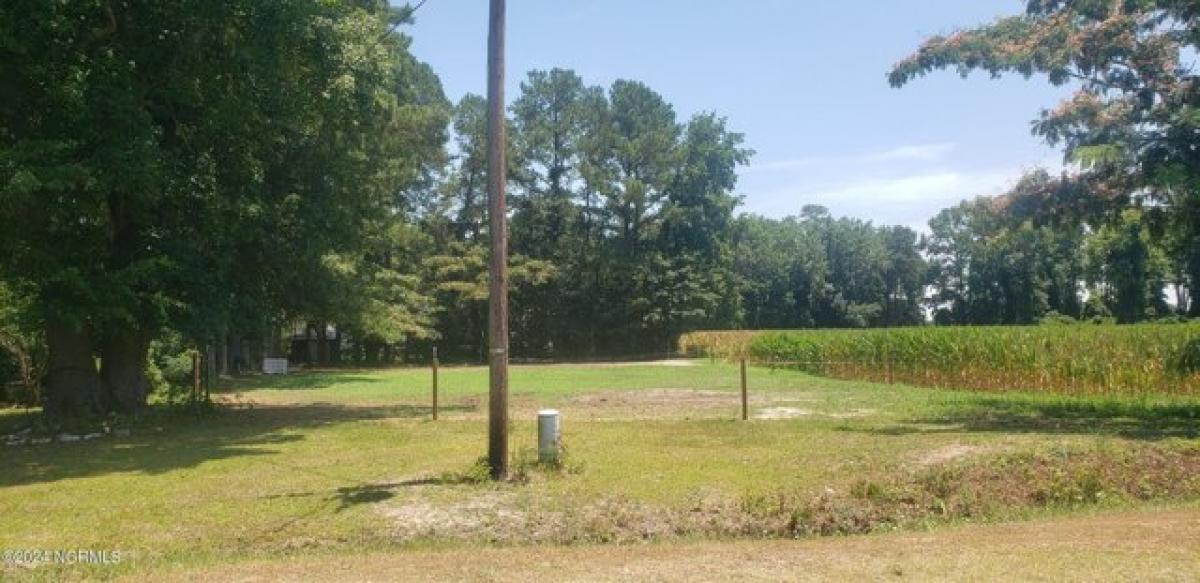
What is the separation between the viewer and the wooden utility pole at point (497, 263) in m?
Answer: 11.3

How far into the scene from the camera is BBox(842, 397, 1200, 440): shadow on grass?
50.4 ft

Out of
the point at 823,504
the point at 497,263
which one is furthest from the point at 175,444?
the point at 823,504

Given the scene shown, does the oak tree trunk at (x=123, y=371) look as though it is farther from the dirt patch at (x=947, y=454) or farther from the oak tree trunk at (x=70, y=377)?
the dirt patch at (x=947, y=454)

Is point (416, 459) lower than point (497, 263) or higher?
lower

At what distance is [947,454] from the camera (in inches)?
496

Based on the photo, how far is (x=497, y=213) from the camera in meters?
11.4

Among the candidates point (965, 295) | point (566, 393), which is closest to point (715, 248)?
point (965, 295)

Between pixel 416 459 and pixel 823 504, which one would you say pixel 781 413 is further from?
pixel 823 504

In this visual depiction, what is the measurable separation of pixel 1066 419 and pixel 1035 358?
8.42 meters

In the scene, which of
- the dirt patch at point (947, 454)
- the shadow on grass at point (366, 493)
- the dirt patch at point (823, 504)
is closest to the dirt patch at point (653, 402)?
the dirt patch at point (947, 454)

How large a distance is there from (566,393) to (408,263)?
3715 centimetres

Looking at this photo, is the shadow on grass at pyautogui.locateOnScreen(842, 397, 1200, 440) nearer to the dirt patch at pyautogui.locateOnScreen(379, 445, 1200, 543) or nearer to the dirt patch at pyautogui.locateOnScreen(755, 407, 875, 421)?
the dirt patch at pyautogui.locateOnScreen(755, 407, 875, 421)

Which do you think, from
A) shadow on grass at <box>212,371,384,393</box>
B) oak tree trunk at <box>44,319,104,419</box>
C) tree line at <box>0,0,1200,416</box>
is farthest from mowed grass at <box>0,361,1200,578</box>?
shadow on grass at <box>212,371,384,393</box>

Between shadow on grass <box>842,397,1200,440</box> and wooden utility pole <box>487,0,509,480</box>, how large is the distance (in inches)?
288
